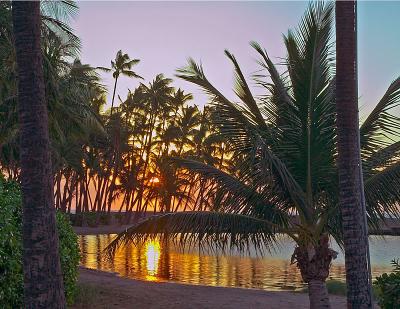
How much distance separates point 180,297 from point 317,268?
540 cm

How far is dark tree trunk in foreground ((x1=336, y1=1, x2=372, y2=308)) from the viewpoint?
7.57 m

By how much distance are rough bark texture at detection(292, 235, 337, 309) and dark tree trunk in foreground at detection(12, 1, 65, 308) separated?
5.74 meters

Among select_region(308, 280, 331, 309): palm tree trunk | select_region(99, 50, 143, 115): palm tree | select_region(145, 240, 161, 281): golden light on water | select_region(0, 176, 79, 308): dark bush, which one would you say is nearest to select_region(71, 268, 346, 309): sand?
select_region(145, 240, 161, 281): golden light on water

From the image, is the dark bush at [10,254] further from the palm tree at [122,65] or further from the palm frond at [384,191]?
the palm tree at [122,65]

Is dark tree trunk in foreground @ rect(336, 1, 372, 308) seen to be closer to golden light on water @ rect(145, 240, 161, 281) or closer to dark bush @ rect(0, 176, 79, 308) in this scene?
dark bush @ rect(0, 176, 79, 308)

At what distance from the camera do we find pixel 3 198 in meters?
9.27

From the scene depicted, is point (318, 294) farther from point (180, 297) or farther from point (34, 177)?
point (34, 177)

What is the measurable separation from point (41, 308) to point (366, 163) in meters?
7.11

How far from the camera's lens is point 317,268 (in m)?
10.9

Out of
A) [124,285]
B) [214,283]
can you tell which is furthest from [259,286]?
[124,285]

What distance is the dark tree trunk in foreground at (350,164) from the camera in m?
7.57

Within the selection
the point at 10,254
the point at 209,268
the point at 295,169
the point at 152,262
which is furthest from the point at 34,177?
the point at 152,262

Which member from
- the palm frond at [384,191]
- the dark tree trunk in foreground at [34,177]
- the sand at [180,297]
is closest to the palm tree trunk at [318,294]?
the palm frond at [384,191]

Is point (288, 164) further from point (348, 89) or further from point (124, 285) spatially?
point (124, 285)
